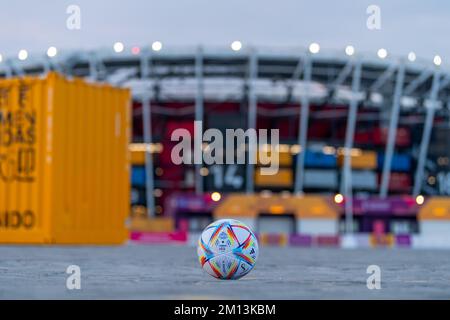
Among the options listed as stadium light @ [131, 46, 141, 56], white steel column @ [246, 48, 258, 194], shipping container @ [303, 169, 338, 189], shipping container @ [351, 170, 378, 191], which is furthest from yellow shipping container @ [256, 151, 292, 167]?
stadium light @ [131, 46, 141, 56]

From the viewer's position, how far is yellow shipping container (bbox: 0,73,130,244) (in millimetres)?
26891

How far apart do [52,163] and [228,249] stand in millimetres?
16561

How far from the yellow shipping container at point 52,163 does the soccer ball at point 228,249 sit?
16012 millimetres

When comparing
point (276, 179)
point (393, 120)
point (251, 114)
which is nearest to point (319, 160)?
point (276, 179)

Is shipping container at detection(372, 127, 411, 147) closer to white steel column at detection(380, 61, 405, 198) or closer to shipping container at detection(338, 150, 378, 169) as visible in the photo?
shipping container at detection(338, 150, 378, 169)

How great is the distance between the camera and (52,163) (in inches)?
1061

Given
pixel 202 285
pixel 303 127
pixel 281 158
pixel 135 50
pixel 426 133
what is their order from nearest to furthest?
pixel 202 285 → pixel 135 50 → pixel 303 127 → pixel 426 133 → pixel 281 158

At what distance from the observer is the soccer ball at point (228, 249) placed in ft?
37.1

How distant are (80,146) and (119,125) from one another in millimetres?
2364

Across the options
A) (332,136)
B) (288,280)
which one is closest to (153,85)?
(332,136)

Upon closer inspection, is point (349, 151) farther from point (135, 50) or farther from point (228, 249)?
point (228, 249)

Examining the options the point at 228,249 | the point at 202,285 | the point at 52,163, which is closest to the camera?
the point at 202,285

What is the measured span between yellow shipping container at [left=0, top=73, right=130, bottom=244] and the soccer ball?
1601 cm

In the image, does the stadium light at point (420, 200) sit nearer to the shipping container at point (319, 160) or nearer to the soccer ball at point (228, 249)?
the shipping container at point (319, 160)
